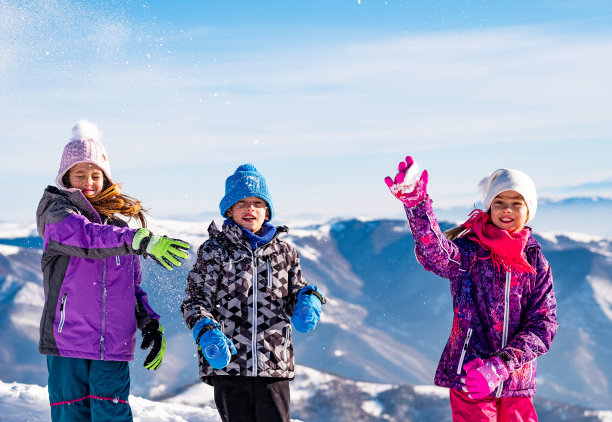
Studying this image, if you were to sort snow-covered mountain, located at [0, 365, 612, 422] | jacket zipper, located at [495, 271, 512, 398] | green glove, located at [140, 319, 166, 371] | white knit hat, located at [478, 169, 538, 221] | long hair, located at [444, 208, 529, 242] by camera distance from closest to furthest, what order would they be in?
jacket zipper, located at [495, 271, 512, 398], white knit hat, located at [478, 169, 538, 221], long hair, located at [444, 208, 529, 242], green glove, located at [140, 319, 166, 371], snow-covered mountain, located at [0, 365, 612, 422]

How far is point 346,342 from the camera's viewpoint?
172m

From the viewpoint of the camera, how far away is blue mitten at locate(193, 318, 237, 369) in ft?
11.5

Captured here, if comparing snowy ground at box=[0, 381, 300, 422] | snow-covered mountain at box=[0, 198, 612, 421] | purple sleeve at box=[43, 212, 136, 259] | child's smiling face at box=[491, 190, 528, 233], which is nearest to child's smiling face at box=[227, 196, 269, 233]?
purple sleeve at box=[43, 212, 136, 259]

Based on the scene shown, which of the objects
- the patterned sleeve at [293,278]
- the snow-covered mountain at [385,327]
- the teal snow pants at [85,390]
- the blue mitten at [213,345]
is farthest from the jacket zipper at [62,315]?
the snow-covered mountain at [385,327]

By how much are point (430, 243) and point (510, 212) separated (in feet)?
2.03

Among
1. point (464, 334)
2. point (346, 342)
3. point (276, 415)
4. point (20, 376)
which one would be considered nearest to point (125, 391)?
point (276, 415)

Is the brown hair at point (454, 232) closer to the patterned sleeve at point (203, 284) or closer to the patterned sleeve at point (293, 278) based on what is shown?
the patterned sleeve at point (293, 278)

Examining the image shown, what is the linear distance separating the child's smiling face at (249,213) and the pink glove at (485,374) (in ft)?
4.89

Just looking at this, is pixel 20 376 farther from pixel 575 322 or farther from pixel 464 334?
pixel 464 334

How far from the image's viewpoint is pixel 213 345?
11.5ft

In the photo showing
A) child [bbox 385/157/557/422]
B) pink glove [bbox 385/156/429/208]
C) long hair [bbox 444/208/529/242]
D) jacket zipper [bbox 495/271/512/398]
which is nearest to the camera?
pink glove [bbox 385/156/429/208]

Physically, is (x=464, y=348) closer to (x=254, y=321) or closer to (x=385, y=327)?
(x=254, y=321)

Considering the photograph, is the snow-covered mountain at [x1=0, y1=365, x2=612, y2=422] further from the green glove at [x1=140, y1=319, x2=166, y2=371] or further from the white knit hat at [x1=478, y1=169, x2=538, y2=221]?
the white knit hat at [x1=478, y1=169, x2=538, y2=221]

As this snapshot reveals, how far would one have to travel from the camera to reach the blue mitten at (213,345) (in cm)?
349
